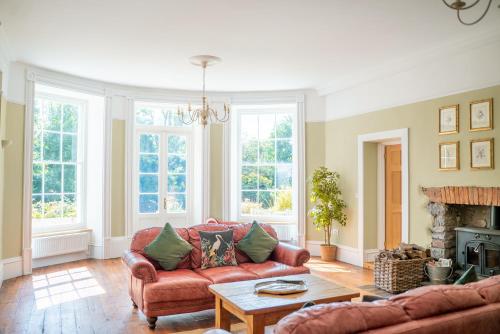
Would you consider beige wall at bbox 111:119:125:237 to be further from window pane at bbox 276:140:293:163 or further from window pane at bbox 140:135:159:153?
window pane at bbox 276:140:293:163

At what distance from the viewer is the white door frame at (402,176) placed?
5.61 meters

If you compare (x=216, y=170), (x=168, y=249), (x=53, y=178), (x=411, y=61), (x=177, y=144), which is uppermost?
(x=411, y=61)

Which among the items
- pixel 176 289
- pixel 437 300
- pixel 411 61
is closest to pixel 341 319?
pixel 437 300

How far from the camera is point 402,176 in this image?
5.72 metres

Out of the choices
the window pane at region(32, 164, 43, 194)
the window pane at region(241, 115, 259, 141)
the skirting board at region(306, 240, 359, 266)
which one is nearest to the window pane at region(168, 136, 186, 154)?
the window pane at region(241, 115, 259, 141)

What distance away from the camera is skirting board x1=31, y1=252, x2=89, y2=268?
618cm

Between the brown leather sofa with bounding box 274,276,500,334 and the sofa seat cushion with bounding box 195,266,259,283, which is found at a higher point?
the brown leather sofa with bounding box 274,276,500,334

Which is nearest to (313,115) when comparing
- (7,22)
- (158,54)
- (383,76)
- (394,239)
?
(383,76)

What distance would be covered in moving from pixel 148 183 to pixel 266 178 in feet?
7.03

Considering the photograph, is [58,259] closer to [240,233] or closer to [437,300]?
[240,233]

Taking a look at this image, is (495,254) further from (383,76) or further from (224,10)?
(224,10)

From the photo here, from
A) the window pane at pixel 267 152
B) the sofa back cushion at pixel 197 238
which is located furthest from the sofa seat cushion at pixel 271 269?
the window pane at pixel 267 152

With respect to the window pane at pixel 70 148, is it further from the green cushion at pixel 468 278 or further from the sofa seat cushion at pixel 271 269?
the green cushion at pixel 468 278

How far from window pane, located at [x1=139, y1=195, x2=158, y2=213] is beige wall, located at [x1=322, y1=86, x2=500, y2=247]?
3.19 m
